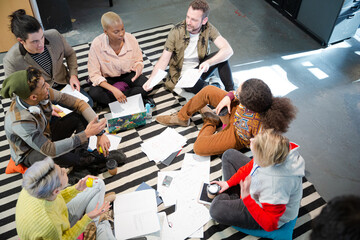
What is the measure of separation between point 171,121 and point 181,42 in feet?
2.87

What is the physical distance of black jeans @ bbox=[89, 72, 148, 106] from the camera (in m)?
3.44

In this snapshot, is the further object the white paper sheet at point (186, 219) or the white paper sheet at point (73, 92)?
the white paper sheet at point (73, 92)

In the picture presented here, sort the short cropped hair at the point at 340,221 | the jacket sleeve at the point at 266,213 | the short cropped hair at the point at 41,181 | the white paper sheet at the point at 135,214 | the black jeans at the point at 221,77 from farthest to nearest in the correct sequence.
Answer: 1. the black jeans at the point at 221,77
2. the white paper sheet at the point at 135,214
3. the jacket sleeve at the point at 266,213
4. the short cropped hair at the point at 41,181
5. the short cropped hair at the point at 340,221

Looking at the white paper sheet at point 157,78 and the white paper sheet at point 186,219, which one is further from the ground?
the white paper sheet at point 157,78

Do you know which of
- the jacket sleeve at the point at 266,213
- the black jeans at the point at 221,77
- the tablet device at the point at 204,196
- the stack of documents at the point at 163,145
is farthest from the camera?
the black jeans at the point at 221,77

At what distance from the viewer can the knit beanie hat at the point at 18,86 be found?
7.59 feet

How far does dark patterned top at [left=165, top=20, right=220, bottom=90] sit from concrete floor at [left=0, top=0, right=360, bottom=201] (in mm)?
777

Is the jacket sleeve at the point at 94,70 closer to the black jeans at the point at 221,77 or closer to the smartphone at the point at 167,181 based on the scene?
the black jeans at the point at 221,77

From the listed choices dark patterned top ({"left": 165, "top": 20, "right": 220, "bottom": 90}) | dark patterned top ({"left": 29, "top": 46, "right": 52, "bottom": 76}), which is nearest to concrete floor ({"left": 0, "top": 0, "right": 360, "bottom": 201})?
dark patterned top ({"left": 165, "top": 20, "right": 220, "bottom": 90})

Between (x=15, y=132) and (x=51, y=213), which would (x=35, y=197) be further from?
(x=15, y=132)

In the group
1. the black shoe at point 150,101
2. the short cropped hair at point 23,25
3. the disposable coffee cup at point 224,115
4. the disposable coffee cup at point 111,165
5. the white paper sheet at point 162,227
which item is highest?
the short cropped hair at point 23,25

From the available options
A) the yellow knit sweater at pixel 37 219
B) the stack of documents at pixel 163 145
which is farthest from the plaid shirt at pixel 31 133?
the stack of documents at pixel 163 145

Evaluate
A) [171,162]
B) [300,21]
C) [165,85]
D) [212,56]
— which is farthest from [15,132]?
[300,21]

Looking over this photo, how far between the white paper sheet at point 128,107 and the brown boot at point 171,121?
0.24m
